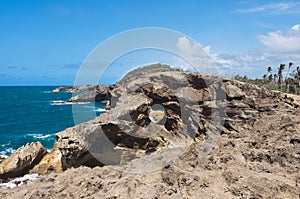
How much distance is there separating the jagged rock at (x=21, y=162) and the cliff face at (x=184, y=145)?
2.56ft

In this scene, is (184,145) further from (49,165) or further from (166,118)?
(49,165)

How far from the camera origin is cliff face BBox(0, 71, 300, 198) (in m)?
8.62

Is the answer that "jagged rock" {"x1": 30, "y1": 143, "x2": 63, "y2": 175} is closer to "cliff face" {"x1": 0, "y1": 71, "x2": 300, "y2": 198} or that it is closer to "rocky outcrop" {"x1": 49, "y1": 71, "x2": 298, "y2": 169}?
"cliff face" {"x1": 0, "y1": 71, "x2": 300, "y2": 198}

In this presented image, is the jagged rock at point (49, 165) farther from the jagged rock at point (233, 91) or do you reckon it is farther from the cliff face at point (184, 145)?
the jagged rock at point (233, 91)

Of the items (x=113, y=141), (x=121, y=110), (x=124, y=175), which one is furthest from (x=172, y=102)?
(x=124, y=175)

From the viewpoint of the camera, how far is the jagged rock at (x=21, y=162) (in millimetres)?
17797

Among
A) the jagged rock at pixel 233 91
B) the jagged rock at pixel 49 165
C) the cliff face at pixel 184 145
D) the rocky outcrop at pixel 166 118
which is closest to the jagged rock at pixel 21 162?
the jagged rock at pixel 49 165

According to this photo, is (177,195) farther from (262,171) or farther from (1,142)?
(1,142)

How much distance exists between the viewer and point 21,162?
18188 mm

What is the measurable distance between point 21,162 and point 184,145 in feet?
36.5

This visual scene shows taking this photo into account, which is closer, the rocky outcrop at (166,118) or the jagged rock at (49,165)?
the rocky outcrop at (166,118)

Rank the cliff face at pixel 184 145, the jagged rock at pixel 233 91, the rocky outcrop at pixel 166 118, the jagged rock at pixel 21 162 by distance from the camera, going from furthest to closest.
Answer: the jagged rock at pixel 21 162 → the jagged rock at pixel 233 91 → the rocky outcrop at pixel 166 118 → the cliff face at pixel 184 145

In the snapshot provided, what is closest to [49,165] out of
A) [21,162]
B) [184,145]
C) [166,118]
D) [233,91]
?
[21,162]

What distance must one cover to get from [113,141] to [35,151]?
250 inches
